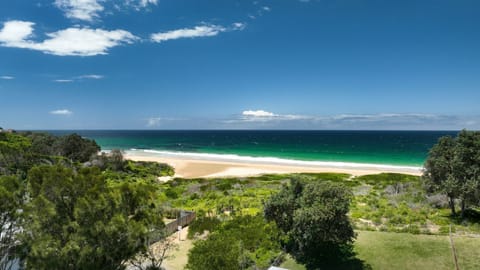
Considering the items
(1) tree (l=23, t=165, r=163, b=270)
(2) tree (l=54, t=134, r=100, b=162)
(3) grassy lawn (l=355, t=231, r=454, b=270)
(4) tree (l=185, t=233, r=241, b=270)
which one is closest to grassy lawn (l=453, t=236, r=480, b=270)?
(3) grassy lawn (l=355, t=231, r=454, b=270)

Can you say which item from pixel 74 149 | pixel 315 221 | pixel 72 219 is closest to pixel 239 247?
pixel 315 221

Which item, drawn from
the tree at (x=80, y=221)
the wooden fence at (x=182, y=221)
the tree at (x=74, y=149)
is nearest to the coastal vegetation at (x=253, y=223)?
the tree at (x=80, y=221)

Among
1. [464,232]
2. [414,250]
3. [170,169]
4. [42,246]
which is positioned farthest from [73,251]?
[170,169]

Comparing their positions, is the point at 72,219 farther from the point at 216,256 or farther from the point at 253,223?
the point at 253,223

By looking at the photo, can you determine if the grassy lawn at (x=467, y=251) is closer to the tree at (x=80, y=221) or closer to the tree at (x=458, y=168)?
the tree at (x=458, y=168)

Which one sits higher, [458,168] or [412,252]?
[458,168]

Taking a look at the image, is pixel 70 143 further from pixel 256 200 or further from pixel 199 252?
pixel 199 252
